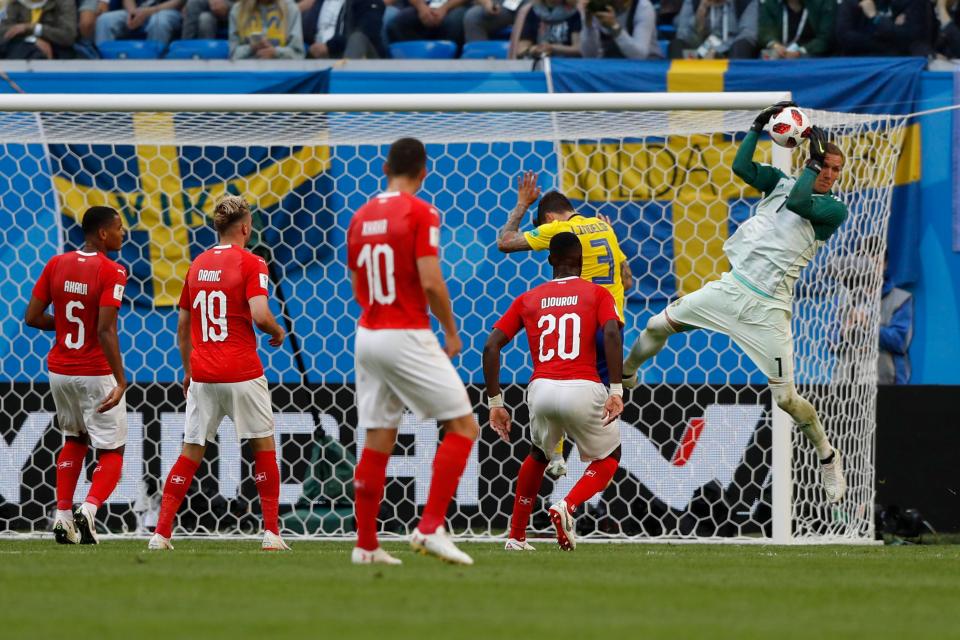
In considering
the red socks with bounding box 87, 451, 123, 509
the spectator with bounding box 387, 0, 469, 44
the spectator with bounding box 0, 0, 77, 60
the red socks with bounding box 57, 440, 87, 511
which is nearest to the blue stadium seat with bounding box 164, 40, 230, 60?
the spectator with bounding box 0, 0, 77, 60

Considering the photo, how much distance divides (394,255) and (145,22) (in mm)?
9659

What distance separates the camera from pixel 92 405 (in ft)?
29.3

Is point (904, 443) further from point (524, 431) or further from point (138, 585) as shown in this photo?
point (138, 585)

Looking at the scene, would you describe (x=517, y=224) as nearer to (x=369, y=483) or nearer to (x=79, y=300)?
(x=79, y=300)

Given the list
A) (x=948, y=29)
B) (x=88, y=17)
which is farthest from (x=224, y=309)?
(x=948, y=29)

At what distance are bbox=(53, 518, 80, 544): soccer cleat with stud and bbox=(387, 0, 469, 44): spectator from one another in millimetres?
7178

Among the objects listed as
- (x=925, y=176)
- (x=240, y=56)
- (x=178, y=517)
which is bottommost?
(x=178, y=517)

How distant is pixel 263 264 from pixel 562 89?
5146 mm

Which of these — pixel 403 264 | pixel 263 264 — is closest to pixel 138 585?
pixel 403 264

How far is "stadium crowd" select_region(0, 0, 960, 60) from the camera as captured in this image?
13320 millimetres

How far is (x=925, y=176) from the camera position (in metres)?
12.5

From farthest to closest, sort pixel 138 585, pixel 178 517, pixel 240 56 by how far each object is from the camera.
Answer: pixel 240 56, pixel 178 517, pixel 138 585

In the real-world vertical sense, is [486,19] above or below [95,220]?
above

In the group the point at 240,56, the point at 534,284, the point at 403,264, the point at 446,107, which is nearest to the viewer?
the point at 403,264
